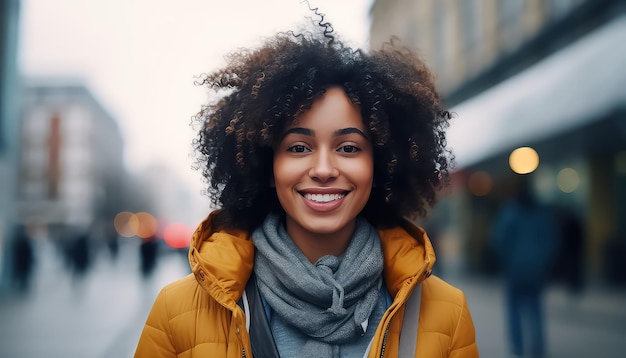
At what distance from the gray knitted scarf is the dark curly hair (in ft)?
0.75

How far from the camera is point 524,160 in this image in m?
12.5

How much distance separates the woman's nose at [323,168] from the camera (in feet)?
6.35

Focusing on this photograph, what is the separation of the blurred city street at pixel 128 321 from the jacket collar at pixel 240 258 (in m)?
4.91

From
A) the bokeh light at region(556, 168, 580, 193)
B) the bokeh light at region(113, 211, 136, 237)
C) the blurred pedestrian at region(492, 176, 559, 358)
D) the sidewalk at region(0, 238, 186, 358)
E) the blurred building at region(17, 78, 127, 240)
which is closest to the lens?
the blurred pedestrian at region(492, 176, 559, 358)

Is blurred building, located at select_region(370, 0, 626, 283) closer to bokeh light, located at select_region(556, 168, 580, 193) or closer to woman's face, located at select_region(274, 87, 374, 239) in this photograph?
bokeh light, located at select_region(556, 168, 580, 193)

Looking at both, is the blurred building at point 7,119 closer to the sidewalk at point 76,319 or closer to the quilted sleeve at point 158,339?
the sidewalk at point 76,319

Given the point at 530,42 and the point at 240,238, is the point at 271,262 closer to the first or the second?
the point at 240,238

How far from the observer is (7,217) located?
14094 millimetres

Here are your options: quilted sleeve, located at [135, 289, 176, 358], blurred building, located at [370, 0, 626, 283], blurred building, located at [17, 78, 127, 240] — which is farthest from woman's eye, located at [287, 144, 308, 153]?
blurred building, located at [17, 78, 127, 240]

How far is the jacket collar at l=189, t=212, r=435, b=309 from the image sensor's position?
190cm

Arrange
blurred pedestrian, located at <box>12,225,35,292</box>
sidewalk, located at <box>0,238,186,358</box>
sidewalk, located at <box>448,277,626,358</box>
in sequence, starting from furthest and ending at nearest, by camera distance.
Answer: blurred pedestrian, located at <box>12,225,35,292</box>, sidewalk, located at <box>0,238,186,358</box>, sidewalk, located at <box>448,277,626,358</box>

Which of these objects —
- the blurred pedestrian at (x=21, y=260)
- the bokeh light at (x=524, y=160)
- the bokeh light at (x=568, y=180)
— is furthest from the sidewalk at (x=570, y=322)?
the blurred pedestrian at (x=21, y=260)

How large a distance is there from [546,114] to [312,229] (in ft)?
31.9

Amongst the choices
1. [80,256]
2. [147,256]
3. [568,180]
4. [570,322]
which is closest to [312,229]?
[570,322]
